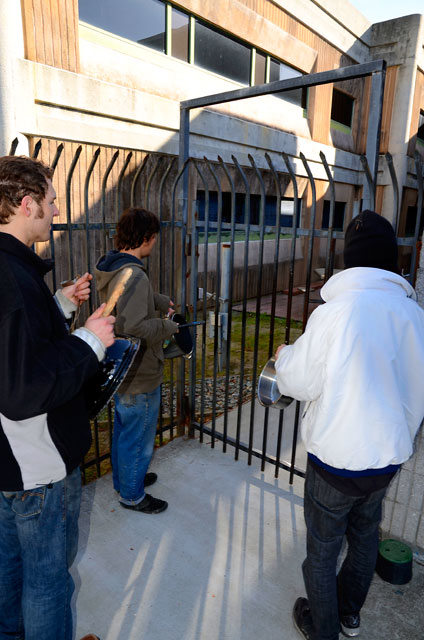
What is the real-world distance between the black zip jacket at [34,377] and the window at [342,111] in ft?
47.8

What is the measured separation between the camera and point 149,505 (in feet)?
9.80

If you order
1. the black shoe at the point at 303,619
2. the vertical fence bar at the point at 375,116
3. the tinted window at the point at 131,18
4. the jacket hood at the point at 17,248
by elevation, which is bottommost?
the black shoe at the point at 303,619

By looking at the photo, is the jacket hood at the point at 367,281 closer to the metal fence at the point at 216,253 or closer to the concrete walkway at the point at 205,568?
the metal fence at the point at 216,253

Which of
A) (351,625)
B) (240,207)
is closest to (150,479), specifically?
(351,625)

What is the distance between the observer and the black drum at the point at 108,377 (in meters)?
1.87

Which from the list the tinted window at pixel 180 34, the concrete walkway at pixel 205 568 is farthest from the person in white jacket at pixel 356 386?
the tinted window at pixel 180 34

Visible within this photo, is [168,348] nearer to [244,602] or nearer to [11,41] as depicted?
[244,602]

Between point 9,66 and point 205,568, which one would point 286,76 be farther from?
point 205,568

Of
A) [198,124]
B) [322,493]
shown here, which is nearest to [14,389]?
[322,493]

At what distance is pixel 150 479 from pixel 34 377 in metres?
2.17

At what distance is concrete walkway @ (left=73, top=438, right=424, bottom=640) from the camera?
7.19ft

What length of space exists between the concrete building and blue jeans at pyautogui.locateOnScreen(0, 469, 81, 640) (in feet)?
6.49

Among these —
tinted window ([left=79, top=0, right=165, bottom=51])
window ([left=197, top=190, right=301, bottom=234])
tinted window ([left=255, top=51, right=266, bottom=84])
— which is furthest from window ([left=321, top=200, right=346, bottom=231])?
tinted window ([left=79, top=0, right=165, bottom=51])

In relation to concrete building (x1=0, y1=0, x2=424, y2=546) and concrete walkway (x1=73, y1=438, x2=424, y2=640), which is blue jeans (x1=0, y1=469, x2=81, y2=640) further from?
concrete building (x1=0, y1=0, x2=424, y2=546)
